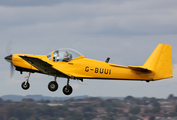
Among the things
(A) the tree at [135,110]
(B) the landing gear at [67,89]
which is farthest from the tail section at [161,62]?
(A) the tree at [135,110]

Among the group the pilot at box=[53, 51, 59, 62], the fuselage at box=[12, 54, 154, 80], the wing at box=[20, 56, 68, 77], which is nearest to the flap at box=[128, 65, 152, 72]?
the fuselage at box=[12, 54, 154, 80]

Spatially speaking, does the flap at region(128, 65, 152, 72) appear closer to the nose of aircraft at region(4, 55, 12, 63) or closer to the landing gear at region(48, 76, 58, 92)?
the landing gear at region(48, 76, 58, 92)

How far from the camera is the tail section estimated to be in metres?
20.1

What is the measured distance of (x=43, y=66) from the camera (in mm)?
20625

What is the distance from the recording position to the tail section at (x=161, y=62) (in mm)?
20062

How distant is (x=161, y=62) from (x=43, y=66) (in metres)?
7.02

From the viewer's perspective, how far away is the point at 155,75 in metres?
20.1

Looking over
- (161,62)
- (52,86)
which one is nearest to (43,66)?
(52,86)

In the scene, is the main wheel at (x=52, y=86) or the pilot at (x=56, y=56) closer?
the main wheel at (x=52, y=86)

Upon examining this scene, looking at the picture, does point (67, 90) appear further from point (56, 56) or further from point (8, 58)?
point (8, 58)

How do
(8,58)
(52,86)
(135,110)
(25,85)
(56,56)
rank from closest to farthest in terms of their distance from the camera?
(52,86)
(56,56)
(25,85)
(8,58)
(135,110)

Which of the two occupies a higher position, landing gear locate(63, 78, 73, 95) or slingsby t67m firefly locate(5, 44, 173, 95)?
slingsby t67m firefly locate(5, 44, 173, 95)

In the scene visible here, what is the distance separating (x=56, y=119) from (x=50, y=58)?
7592 cm

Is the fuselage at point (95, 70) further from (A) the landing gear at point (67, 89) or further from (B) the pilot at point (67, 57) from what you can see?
(A) the landing gear at point (67, 89)
